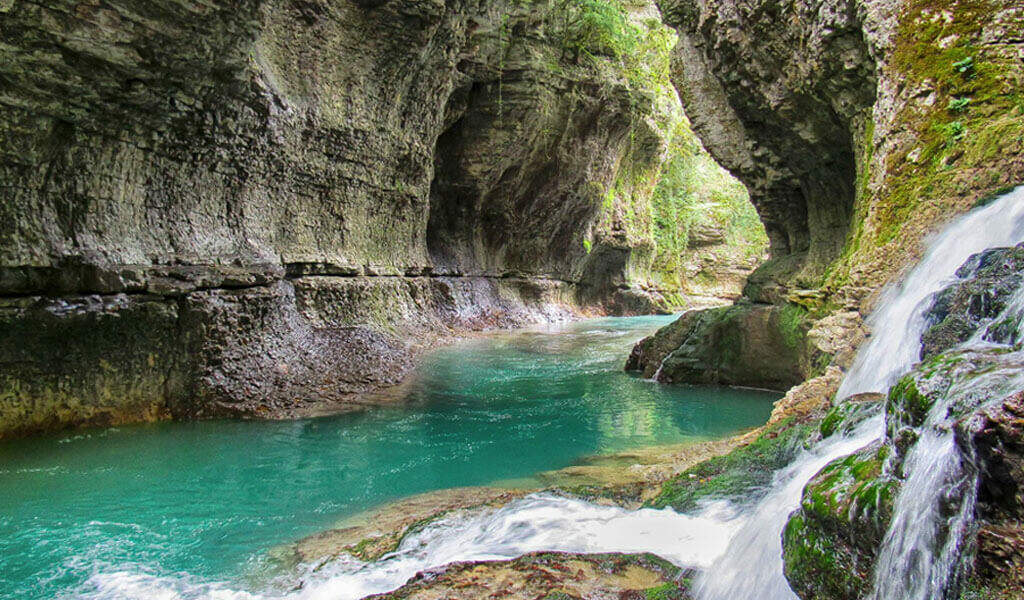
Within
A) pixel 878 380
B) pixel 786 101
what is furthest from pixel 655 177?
pixel 878 380

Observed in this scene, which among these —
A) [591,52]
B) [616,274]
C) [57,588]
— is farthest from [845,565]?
[616,274]

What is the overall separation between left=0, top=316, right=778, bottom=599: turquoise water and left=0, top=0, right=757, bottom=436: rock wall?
0.78 meters

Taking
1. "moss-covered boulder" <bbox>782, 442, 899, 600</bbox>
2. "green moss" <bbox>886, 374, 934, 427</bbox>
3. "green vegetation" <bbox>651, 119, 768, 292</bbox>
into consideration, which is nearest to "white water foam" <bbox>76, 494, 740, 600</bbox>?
"moss-covered boulder" <bbox>782, 442, 899, 600</bbox>

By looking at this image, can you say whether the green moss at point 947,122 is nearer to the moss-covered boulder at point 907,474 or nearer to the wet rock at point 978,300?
the wet rock at point 978,300

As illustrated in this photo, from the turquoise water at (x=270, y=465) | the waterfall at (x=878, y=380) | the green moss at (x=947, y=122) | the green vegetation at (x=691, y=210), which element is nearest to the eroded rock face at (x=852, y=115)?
the green moss at (x=947, y=122)

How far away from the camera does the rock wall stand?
5.63 metres

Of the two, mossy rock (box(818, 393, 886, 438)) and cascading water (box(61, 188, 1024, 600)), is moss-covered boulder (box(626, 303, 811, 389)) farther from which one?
mossy rock (box(818, 393, 886, 438))

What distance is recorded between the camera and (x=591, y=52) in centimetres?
1538

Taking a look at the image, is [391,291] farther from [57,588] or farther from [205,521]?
[57,588]

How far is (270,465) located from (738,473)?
13.0ft

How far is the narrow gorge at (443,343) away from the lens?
2498 mm

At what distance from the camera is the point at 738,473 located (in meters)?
3.88

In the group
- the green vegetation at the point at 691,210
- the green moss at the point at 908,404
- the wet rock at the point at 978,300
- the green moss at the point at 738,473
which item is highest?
the green vegetation at the point at 691,210

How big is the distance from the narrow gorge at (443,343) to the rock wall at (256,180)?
0.14 feet
